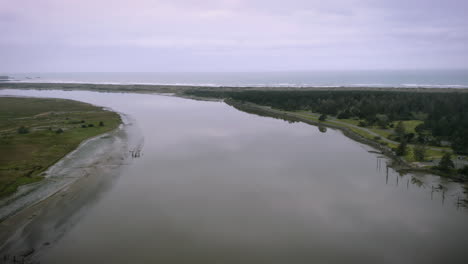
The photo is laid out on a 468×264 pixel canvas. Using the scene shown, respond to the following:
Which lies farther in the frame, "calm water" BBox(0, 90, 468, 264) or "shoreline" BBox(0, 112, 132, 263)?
"shoreline" BBox(0, 112, 132, 263)

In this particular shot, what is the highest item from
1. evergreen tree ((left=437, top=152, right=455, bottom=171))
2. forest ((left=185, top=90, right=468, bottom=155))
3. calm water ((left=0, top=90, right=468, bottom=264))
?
forest ((left=185, top=90, right=468, bottom=155))

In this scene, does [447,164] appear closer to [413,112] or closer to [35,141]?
[413,112]

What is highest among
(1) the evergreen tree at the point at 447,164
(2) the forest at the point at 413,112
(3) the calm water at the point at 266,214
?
(2) the forest at the point at 413,112

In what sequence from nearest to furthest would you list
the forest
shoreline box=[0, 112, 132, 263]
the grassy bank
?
shoreline box=[0, 112, 132, 263] → the grassy bank → the forest

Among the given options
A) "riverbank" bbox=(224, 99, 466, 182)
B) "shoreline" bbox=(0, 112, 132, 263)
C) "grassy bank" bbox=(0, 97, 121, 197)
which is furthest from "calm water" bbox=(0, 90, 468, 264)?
"grassy bank" bbox=(0, 97, 121, 197)

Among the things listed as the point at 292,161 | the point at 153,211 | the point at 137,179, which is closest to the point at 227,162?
the point at 292,161

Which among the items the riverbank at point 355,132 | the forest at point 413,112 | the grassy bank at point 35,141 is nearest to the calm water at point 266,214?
the riverbank at point 355,132

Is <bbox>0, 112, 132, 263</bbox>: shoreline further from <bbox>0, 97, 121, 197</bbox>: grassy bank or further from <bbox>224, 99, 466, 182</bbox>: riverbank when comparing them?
<bbox>224, 99, 466, 182</bbox>: riverbank

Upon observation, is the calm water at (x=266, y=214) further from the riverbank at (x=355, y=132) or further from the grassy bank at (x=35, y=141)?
the grassy bank at (x=35, y=141)

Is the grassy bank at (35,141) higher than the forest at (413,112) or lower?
lower
